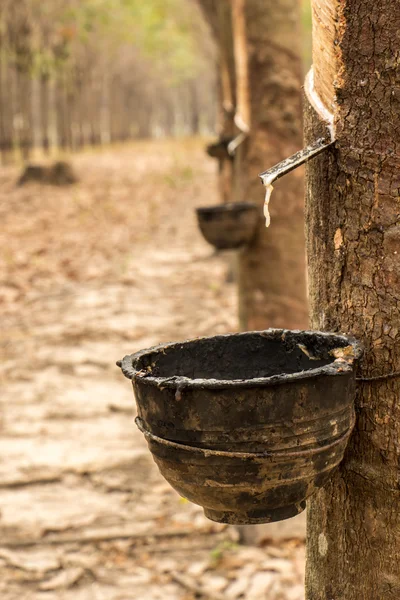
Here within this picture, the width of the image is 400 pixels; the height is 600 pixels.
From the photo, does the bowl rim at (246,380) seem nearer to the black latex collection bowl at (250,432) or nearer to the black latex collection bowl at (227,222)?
the black latex collection bowl at (250,432)

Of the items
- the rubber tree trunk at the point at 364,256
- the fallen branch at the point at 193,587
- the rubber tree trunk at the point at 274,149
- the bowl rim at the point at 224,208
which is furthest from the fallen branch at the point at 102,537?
the rubber tree trunk at the point at 364,256

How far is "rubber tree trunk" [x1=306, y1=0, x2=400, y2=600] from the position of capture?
1.71 meters

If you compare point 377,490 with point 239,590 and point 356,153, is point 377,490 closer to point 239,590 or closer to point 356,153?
point 356,153

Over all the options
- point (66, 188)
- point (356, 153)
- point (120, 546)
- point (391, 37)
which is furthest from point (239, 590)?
point (66, 188)

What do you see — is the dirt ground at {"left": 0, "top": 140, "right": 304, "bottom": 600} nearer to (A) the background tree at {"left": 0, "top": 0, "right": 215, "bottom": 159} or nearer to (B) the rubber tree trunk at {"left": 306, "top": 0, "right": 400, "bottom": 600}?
(B) the rubber tree trunk at {"left": 306, "top": 0, "right": 400, "bottom": 600}

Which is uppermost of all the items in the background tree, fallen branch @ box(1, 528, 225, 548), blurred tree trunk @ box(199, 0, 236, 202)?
A: the background tree

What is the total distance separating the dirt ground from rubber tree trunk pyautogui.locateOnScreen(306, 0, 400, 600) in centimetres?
149

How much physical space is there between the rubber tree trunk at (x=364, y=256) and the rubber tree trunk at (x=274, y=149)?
236 cm

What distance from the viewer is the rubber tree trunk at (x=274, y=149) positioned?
4262 mm

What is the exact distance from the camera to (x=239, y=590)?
10.6ft

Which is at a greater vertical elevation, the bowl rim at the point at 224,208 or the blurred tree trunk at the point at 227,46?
the blurred tree trunk at the point at 227,46

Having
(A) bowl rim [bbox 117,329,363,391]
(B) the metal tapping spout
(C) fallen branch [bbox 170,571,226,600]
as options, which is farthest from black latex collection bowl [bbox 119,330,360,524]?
(C) fallen branch [bbox 170,571,226,600]

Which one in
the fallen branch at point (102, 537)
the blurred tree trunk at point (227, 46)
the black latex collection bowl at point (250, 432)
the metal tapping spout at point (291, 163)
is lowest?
the fallen branch at point (102, 537)

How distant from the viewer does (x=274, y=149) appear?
4.39m
